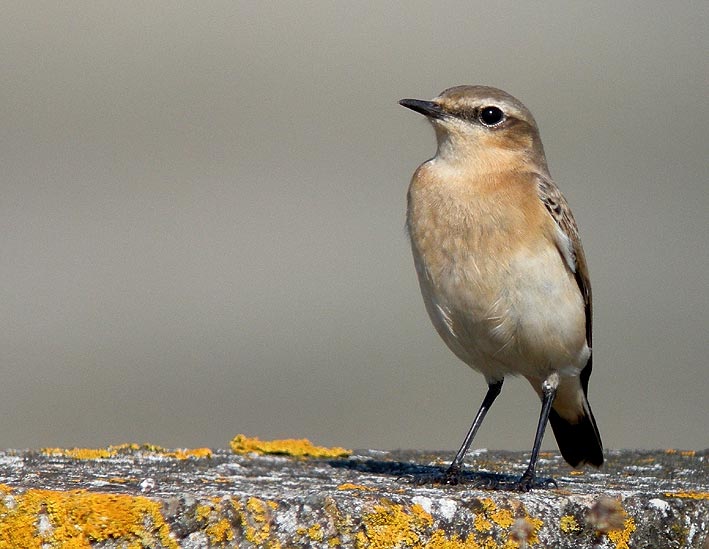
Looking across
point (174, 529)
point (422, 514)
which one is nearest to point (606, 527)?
point (422, 514)

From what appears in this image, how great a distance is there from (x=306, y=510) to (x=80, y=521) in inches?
26.7

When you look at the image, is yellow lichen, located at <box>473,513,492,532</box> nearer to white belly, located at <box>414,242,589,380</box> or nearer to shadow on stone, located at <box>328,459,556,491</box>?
shadow on stone, located at <box>328,459,556,491</box>

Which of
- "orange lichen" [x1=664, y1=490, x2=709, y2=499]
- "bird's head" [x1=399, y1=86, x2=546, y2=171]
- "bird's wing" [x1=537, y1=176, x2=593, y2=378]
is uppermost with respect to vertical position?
"bird's head" [x1=399, y1=86, x2=546, y2=171]

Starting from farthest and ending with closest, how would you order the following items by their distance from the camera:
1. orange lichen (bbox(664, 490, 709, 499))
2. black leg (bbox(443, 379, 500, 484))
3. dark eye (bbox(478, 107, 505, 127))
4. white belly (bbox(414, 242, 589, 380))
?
1. dark eye (bbox(478, 107, 505, 127))
2. white belly (bbox(414, 242, 589, 380))
3. black leg (bbox(443, 379, 500, 484))
4. orange lichen (bbox(664, 490, 709, 499))

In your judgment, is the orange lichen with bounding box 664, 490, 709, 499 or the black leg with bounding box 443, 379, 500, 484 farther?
the black leg with bounding box 443, 379, 500, 484

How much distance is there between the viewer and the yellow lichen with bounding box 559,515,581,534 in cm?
385

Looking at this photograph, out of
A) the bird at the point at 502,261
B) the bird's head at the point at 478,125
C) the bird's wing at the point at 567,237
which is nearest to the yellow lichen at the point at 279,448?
the bird at the point at 502,261

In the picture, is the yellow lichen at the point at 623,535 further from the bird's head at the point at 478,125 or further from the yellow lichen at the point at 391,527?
the bird's head at the point at 478,125

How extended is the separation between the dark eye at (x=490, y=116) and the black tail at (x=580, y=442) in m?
1.62

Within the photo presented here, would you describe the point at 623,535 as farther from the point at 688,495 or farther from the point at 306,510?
the point at 306,510

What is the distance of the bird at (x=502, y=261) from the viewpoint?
546 cm

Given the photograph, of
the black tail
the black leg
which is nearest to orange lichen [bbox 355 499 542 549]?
the black leg

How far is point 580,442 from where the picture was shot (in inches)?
228

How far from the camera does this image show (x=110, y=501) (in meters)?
3.34
